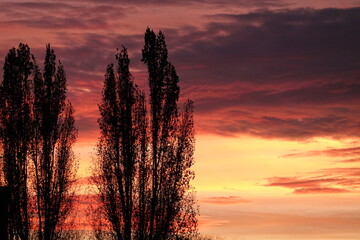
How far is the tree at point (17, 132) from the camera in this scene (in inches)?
1667

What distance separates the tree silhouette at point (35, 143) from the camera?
42.4 m

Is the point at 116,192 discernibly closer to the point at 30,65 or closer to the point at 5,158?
the point at 5,158

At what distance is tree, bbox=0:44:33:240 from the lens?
4234cm

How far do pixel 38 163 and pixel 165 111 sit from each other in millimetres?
9288

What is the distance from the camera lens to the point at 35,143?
43.6 meters

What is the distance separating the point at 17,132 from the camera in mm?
43625

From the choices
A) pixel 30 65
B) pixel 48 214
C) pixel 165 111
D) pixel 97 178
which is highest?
pixel 30 65

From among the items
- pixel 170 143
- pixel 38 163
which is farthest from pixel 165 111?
pixel 38 163

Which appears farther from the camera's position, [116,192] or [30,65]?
[30,65]

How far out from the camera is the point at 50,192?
42.9 m

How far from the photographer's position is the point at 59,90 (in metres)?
44.4

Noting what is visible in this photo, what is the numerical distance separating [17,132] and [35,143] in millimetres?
1429

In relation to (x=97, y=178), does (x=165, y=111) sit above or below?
above

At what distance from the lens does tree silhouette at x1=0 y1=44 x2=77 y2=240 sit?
42438mm
